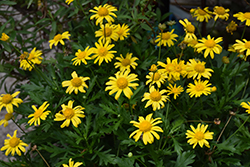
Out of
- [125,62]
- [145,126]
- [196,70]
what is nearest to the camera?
[145,126]

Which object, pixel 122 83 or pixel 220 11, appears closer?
pixel 122 83

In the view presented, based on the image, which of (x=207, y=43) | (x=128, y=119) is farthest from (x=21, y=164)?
(x=207, y=43)

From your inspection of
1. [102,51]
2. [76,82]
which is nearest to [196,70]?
[102,51]

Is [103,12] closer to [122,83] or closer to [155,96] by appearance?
[122,83]

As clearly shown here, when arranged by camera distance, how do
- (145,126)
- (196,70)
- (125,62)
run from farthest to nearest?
(125,62), (196,70), (145,126)

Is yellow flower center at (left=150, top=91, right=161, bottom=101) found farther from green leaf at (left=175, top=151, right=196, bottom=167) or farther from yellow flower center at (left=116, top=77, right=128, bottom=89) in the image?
green leaf at (left=175, top=151, right=196, bottom=167)

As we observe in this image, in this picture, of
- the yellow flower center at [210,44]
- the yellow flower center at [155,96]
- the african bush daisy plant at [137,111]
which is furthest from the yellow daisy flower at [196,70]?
the yellow flower center at [155,96]

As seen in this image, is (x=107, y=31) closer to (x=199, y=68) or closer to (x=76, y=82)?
(x=76, y=82)

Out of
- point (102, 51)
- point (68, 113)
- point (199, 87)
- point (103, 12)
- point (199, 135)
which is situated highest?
point (103, 12)

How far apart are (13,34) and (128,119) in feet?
3.55

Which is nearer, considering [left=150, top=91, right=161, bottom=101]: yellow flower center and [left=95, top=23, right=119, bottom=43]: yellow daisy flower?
[left=150, top=91, right=161, bottom=101]: yellow flower center

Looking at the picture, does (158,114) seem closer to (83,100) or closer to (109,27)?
(83,100)

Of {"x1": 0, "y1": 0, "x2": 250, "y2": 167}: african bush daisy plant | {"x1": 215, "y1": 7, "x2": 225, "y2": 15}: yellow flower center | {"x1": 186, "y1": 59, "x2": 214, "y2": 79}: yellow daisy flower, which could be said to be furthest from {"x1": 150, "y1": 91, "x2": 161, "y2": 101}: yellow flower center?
{"x1": 215, "y1": 7, "x2": 225, "y2": 15}: yellow flower center

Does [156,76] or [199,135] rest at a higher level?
[156,76]
